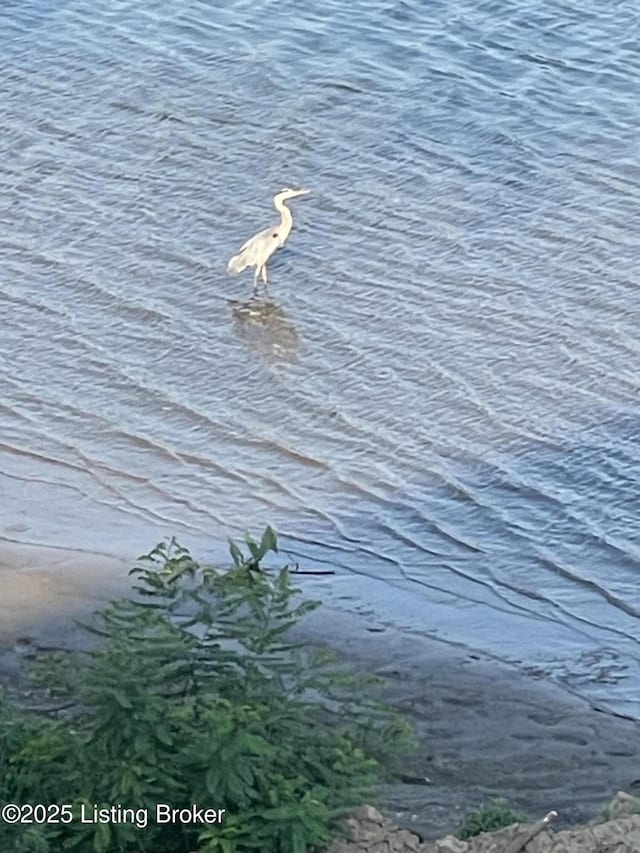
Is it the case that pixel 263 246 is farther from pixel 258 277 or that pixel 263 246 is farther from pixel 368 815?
pixel 368 815

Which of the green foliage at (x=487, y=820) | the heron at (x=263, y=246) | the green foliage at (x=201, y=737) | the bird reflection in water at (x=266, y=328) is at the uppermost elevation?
the green foliage at (x=201, y=737)

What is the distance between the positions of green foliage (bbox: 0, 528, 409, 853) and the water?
8.91 ft

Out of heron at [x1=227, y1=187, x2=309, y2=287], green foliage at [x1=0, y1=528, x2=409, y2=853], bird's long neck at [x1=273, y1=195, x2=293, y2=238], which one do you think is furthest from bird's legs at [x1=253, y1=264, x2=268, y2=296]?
green foliage at [x1=0, y1=528, x2=409, y2=853]

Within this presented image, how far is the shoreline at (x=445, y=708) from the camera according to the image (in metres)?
7.95

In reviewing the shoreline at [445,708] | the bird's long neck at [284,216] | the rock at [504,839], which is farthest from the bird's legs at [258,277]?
the rock at [504,839]

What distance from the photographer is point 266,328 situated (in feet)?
44.0

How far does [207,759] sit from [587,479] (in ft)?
17.1

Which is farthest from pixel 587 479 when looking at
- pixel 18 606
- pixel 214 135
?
pixel 214 135

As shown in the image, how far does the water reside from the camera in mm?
10539

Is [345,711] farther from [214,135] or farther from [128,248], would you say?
[214,135]

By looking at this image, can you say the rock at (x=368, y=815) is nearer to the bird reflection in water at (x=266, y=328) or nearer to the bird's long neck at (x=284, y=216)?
the bird reflection in water at (x=266, y=328)

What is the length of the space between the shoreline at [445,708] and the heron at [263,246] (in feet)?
12.6

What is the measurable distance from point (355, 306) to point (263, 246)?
80 centimetres

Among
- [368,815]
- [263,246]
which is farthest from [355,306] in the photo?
[368,815]
